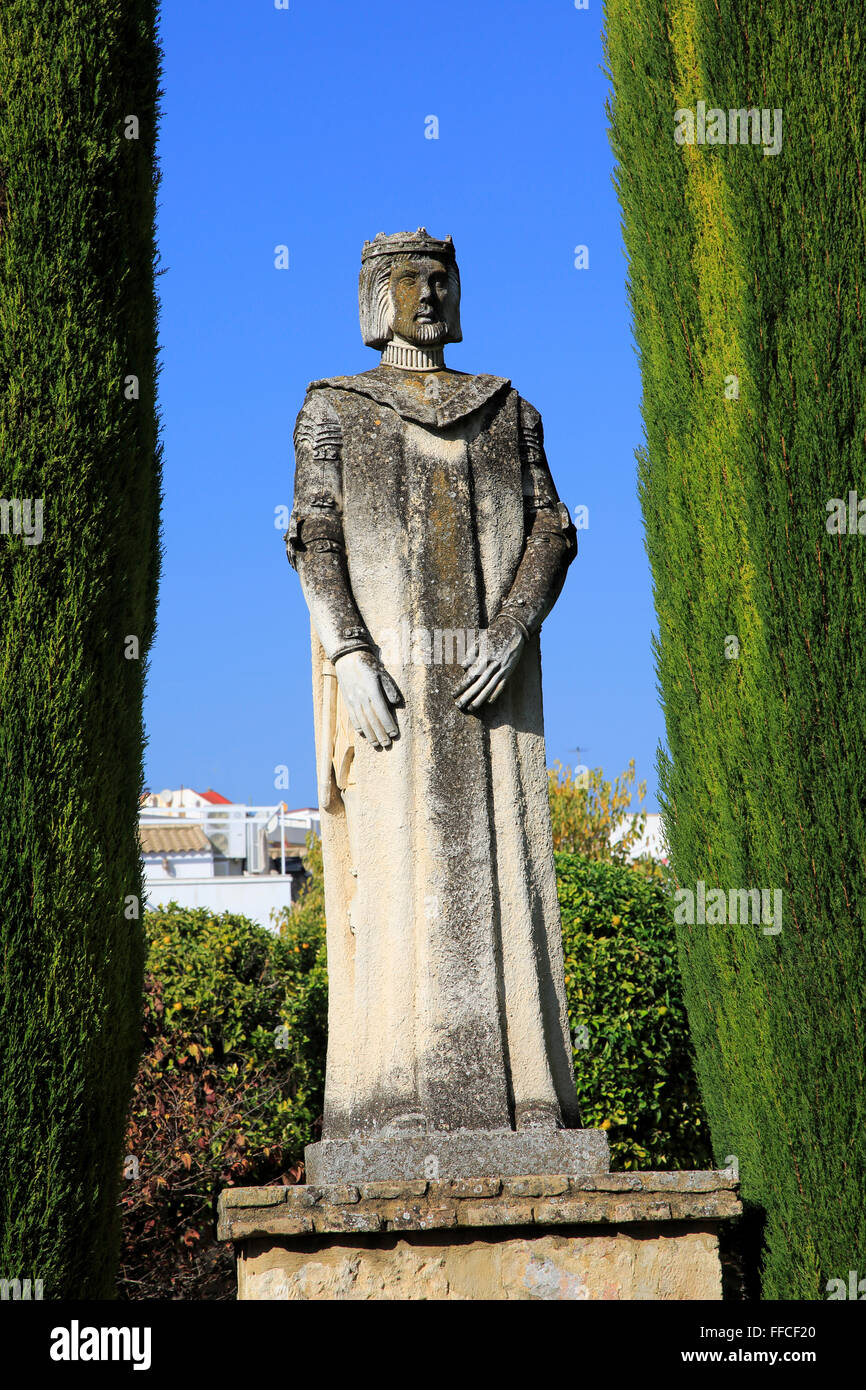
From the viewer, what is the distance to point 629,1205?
4.60m

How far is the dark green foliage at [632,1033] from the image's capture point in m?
9.38

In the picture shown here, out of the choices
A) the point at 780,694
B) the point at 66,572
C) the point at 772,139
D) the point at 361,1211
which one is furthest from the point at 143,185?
the point at 361,1211

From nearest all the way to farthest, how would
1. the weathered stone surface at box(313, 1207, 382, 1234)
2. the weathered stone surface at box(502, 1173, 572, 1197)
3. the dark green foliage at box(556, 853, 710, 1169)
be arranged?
the weathered stone surface at box(313, 1207, 382, 1234) → the weathered stone surface at box(502, 1173, 572, 1197) → the dark green foliage at box(556, 853, 710, 1169)

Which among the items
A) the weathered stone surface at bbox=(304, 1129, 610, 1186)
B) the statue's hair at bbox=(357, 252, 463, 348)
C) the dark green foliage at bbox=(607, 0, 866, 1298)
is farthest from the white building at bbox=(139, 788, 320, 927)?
the weathered stone surface at bbox=(304, 1129, 610, 1186)

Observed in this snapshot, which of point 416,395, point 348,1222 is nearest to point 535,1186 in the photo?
point 348,1222

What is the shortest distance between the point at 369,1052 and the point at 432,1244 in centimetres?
72

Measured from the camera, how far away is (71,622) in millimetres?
5957

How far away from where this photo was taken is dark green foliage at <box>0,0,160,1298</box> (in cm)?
564

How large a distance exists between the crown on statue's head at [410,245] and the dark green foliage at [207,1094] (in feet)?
18.6

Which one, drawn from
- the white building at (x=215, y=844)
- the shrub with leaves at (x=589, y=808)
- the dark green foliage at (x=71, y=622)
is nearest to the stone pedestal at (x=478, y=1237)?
the dark green foliage at (x=71, y=622)

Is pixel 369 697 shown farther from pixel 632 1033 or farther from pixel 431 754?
pixel 632 1033

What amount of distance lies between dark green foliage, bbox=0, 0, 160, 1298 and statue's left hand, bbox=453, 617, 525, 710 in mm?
1749

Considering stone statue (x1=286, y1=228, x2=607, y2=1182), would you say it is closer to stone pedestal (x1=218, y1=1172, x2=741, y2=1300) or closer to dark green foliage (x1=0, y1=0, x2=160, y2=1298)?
stone pedestal (x1=218, y1=1172, x2=741, y2=1300)

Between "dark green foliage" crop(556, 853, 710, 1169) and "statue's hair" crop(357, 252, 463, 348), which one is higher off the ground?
"statue's hair" crop(357, 252, 463, 348)
